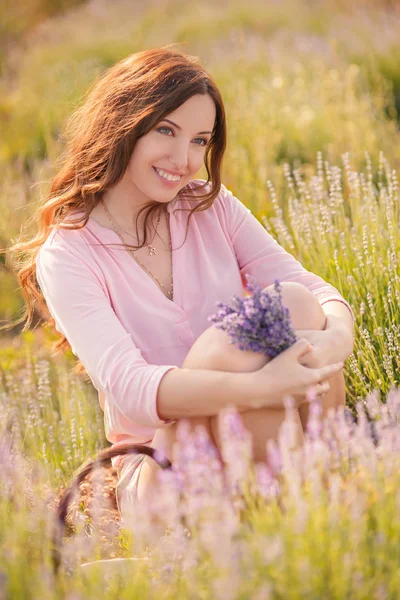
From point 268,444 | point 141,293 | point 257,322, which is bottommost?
point 268,444

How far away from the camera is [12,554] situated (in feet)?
4.67

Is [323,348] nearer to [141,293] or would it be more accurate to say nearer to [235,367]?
[235,367]

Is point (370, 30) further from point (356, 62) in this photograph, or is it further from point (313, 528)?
point (313, 528)

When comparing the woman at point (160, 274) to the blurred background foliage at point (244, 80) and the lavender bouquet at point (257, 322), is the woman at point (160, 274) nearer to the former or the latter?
the lavender bouquet at point (257, 322)

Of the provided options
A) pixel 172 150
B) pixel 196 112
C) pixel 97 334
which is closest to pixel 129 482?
pixel 97 334

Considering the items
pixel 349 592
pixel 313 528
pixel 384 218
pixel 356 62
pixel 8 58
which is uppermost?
pixel 8 58

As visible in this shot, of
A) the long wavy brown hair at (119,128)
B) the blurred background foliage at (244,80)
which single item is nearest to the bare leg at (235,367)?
the long wavy brown hair at (119,128)

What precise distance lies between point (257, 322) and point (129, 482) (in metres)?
0.69

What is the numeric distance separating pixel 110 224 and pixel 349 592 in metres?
1.38

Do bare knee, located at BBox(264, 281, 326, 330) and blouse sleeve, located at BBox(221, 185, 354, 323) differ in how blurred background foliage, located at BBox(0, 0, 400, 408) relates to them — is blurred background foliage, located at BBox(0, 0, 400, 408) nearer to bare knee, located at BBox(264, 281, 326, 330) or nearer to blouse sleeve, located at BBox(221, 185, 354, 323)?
blouse sleeve, located at BBox(221, 185, 354, 323)

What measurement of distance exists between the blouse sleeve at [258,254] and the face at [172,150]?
302 millimetres

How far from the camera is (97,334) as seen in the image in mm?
2168

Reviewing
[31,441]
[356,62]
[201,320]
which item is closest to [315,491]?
[201,320]

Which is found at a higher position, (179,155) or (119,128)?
(119,128)
